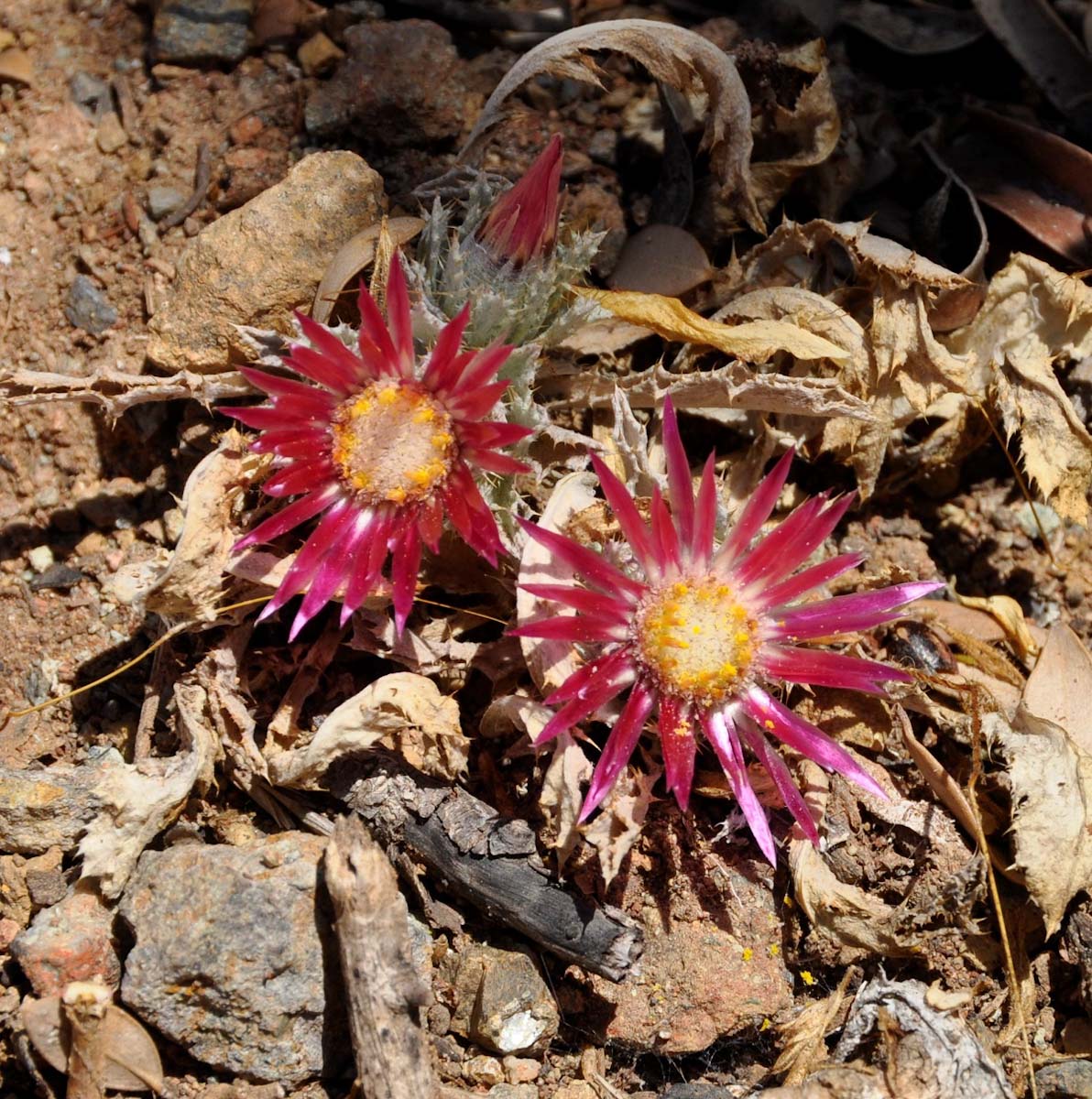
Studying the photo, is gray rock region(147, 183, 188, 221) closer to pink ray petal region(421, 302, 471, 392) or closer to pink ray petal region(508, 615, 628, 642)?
pink ray petal region(421, 302, 471, 392)

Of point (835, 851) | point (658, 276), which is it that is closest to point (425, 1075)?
point (835, 851)

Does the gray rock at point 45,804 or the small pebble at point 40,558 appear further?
the small pebble at point 40,558

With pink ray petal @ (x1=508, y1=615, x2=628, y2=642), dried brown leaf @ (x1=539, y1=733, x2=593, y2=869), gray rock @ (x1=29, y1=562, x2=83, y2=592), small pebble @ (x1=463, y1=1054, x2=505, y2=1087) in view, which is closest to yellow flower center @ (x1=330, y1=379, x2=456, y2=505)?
pink ray petal @ (x1=508, y1=615, x2=628, y2=642)

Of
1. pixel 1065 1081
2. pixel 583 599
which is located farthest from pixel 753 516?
pixel 1065 1081

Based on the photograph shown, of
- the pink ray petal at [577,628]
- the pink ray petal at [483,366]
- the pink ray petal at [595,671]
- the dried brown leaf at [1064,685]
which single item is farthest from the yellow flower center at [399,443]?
the dried brown leaf at [1064,685]

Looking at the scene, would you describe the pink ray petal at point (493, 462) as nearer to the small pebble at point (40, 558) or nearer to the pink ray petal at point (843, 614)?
the pink ray petal at point (843, 614)

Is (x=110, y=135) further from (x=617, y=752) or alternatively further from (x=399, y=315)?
(x=617, y=752)

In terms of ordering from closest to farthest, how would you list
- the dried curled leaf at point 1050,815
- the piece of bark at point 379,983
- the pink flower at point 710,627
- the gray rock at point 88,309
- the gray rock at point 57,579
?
the piece of bark at point 379,983 < the pink flower at point 710,627 < the dried curled leaf at point 1050,815 < the gray rock at point 57,579 < the gray rock at point 88,309
